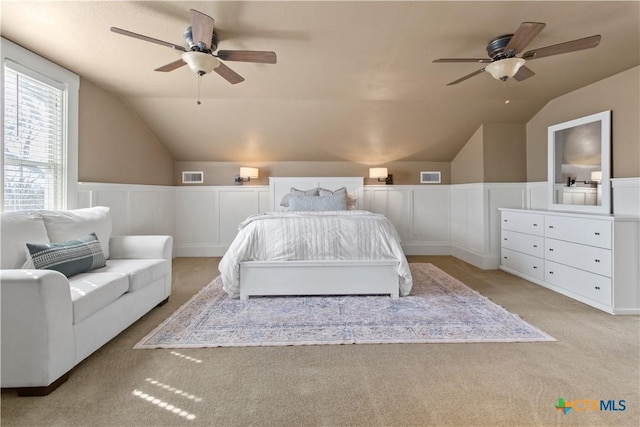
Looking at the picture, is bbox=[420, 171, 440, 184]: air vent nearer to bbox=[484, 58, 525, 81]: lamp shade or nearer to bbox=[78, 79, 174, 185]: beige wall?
bbox=[484, 58, 525, 81]: lamp shade

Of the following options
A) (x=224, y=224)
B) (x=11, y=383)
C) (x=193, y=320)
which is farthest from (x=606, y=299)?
(x=224, y=224)

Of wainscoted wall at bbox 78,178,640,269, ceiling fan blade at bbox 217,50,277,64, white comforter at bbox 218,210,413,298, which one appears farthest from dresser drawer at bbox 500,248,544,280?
ceiling fan blade at bbox 217,50,277,64

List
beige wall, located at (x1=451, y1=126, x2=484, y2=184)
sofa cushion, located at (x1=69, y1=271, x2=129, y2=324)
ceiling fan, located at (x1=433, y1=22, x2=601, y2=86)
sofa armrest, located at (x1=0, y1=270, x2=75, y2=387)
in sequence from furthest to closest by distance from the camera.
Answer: beige wall, located at (x1=451, y1=126, x2=484, y2=184), ceiling fan, located at (x1=433, y1=22, x2=601, y2=86), sofa cushion, located at (x1=69, y1=271, x2=129, y2=324), sofa armrest, located at (x1=0, y1=270, x2=75, y2=387)

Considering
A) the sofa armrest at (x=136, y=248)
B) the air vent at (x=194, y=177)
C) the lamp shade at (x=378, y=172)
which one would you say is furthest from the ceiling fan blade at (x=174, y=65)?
the lamp shade at (x=378, y=172)

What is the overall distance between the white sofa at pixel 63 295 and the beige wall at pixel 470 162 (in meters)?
4.45

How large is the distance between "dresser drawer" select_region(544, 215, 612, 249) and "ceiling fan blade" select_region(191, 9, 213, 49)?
3.63 metres

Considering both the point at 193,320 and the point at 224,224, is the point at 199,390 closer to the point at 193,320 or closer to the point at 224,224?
the point at 193,320

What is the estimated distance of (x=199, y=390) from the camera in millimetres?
1660

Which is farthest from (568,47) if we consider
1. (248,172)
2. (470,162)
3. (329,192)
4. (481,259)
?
(248,172)

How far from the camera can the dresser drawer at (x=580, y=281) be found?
2758 mm

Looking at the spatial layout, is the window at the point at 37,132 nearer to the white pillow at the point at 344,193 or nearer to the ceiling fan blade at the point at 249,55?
the ceiling fan blade at the point at 249,55

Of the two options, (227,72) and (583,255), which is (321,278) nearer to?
(227,72)

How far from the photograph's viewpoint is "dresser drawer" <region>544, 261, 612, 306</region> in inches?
109

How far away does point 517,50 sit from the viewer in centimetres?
237
